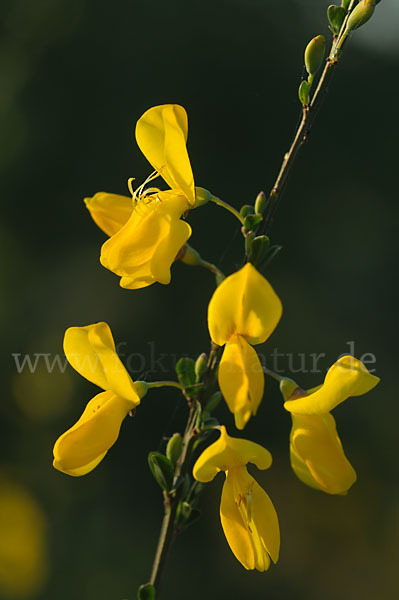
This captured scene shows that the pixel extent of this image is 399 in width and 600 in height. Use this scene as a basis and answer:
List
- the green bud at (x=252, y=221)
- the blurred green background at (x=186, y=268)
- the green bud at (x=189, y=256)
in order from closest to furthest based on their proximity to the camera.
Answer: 1. the green bud at (x=252, y=221)
2. the green bud at (x=189, y=256)
3. the blurred green background at (x=186, y=268)

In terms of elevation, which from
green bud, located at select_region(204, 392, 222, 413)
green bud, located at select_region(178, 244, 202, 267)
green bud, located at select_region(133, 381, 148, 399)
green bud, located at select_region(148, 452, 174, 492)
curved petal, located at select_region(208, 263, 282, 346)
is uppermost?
green bud, located at select_region(178, 244, 202, 267)

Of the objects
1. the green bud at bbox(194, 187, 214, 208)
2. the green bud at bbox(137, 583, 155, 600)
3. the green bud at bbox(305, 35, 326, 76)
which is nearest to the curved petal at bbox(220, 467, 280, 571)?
the green bud at bbox(137, 583, 155, 600)

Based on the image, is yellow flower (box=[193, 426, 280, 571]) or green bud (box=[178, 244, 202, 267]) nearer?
yellow flower (box=[193, 426, 280, 571])

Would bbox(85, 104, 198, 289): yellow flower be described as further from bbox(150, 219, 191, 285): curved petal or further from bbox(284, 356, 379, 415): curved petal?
bbox(284, 356, 379, 415): curved petal

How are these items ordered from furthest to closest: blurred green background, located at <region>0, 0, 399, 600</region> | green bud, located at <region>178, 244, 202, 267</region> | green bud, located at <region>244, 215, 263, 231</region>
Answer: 1. blurred green background, located at <region>0, 0, 399, 600</region>
2. green bud, located at <region>178, 244, 202, 267</region>
3. green bud, located at <region>244, 215, 263, 231</region>

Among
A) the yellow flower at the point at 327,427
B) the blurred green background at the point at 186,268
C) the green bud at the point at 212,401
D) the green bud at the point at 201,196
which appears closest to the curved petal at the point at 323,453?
the yellow flower at the point at 327,427

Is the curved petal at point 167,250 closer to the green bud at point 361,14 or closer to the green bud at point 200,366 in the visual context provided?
the green bud at point 200,366

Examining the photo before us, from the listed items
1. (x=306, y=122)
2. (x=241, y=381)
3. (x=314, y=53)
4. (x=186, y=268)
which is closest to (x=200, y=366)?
(x=241, y=381)
